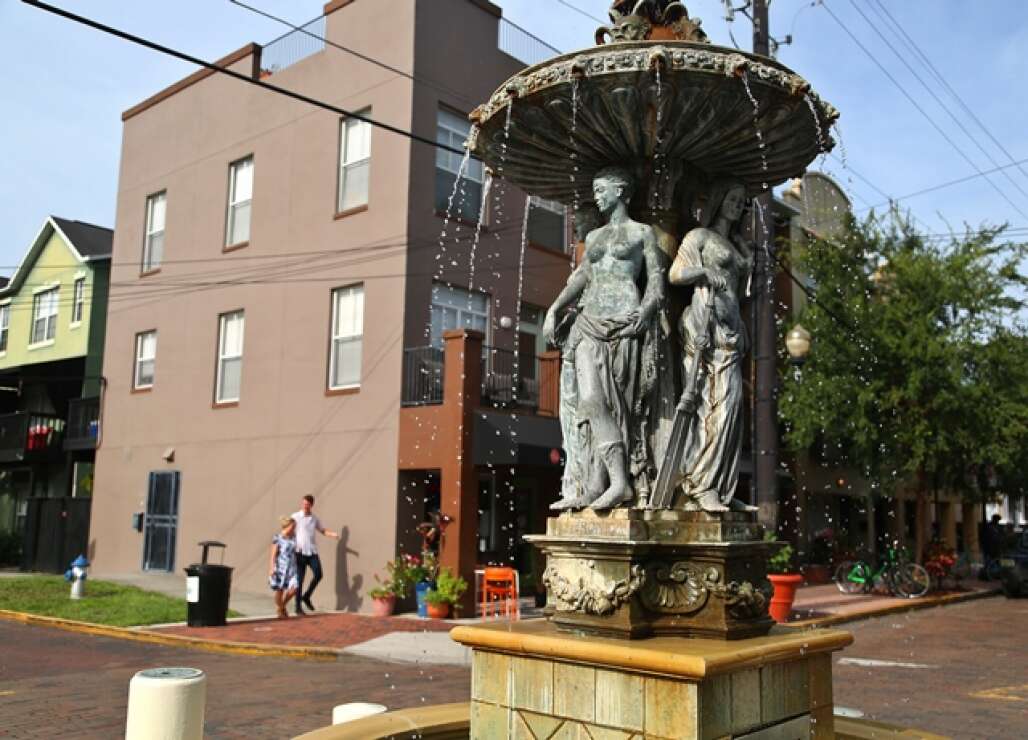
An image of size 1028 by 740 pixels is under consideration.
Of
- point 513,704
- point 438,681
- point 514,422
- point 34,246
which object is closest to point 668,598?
point 513,704

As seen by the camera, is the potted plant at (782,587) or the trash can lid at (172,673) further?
the potted plant at (782,587)

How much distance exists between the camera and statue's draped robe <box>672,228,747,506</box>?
18.1 ft

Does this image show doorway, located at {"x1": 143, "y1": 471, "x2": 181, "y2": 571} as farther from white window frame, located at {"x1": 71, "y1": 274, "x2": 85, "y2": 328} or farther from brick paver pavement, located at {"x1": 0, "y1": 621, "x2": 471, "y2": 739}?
white window frame, located at {"x1": 71, "y1": 274, "x2": 85, "y2": 328}

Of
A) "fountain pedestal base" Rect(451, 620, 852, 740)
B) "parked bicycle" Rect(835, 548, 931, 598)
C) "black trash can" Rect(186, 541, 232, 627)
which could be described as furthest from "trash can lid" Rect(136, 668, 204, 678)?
"parked bicycle" Rect(835, 548, 931, 598)

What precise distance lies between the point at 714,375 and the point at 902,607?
51.7 feet

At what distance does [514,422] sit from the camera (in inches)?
651

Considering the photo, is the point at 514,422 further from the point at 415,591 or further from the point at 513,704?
the point at 513,704

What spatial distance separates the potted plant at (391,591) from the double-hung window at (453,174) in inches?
255

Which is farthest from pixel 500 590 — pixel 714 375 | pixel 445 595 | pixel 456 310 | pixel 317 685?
pixel 714 375

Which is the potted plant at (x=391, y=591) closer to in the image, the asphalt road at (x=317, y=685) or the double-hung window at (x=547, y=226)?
the asphalt road at (x=317, y=685)

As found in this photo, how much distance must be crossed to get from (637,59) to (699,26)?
1.10 m

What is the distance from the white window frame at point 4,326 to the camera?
3184cm

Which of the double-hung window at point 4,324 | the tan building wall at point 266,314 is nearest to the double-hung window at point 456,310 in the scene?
the tan building wall at point 266,314

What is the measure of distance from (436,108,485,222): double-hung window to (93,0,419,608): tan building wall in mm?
919
